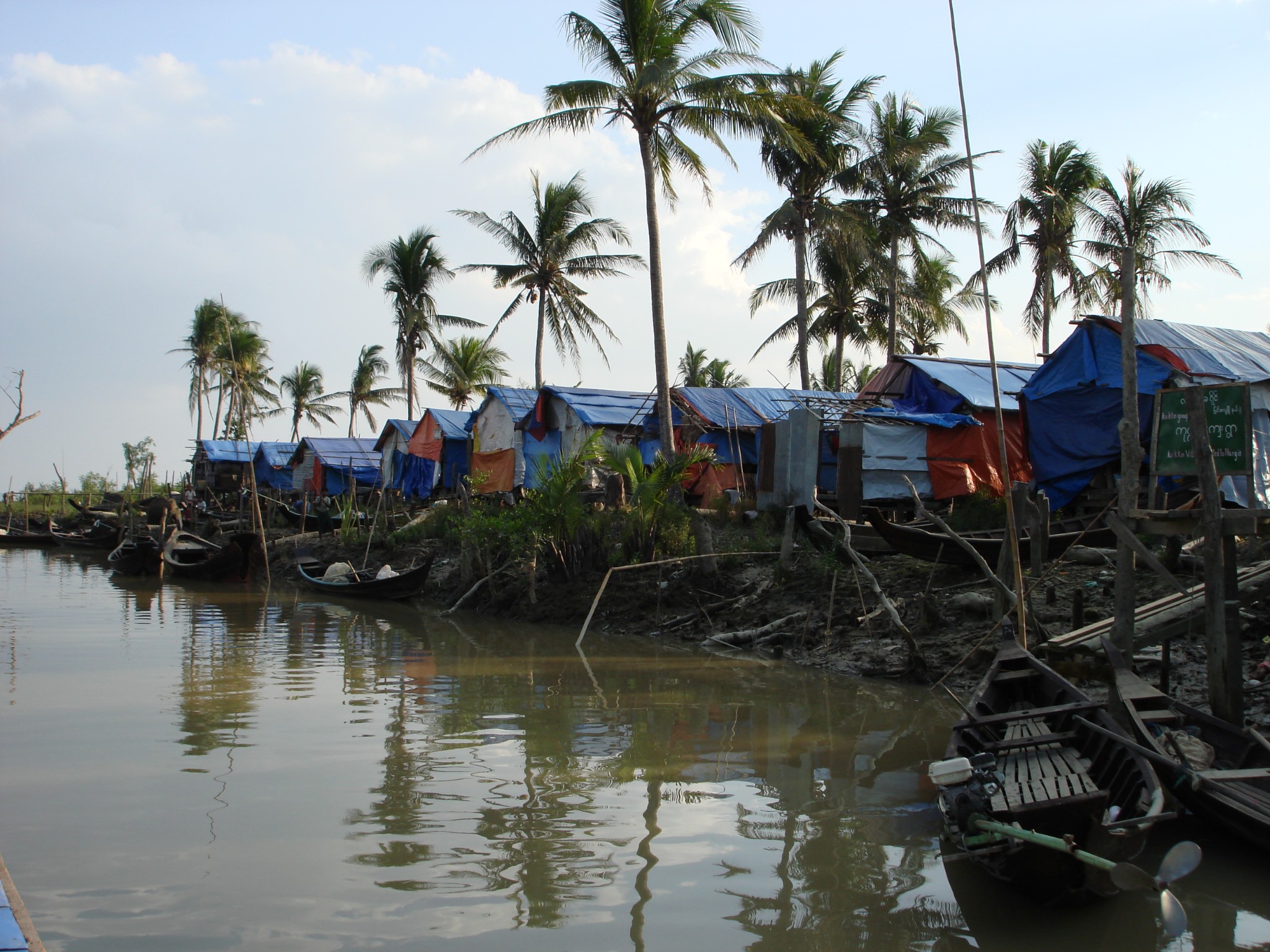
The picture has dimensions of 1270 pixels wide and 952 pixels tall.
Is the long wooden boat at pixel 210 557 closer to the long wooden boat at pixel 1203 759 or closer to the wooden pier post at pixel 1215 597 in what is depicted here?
the long wooden boat at pixel 1203 759

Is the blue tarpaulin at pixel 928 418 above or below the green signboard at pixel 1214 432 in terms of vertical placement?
above

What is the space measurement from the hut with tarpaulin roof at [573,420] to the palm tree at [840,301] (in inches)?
295

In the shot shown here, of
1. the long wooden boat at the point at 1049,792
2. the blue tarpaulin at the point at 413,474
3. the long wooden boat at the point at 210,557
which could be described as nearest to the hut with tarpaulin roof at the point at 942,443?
the long wooden boat at the point at 1049,792

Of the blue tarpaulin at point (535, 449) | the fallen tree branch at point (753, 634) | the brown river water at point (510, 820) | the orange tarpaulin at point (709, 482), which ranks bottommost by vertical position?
the brown river water at point (510, 820)

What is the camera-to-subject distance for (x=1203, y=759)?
17.9 ft

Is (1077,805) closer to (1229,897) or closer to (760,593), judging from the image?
(1229,897)

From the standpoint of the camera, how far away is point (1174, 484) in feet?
40.4

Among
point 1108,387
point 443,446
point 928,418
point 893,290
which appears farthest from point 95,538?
A: point 1108,387

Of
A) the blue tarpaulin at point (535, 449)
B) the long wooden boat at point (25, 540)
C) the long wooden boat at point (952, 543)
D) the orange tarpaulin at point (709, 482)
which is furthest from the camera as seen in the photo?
the long wooden boat at point (25, 540)

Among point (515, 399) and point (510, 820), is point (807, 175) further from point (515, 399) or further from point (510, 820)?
point (510, 820)

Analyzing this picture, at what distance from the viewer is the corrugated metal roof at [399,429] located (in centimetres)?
2877

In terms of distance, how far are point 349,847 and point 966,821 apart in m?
3.27

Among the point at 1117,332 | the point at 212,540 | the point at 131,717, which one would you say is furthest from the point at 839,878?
the point at 212,540

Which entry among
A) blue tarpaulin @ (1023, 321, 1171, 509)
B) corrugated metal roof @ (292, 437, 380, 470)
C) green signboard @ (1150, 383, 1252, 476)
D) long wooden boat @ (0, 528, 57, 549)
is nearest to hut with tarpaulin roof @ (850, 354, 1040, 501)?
blue tarpaulin @ (1023, 321, 1171, 509)
